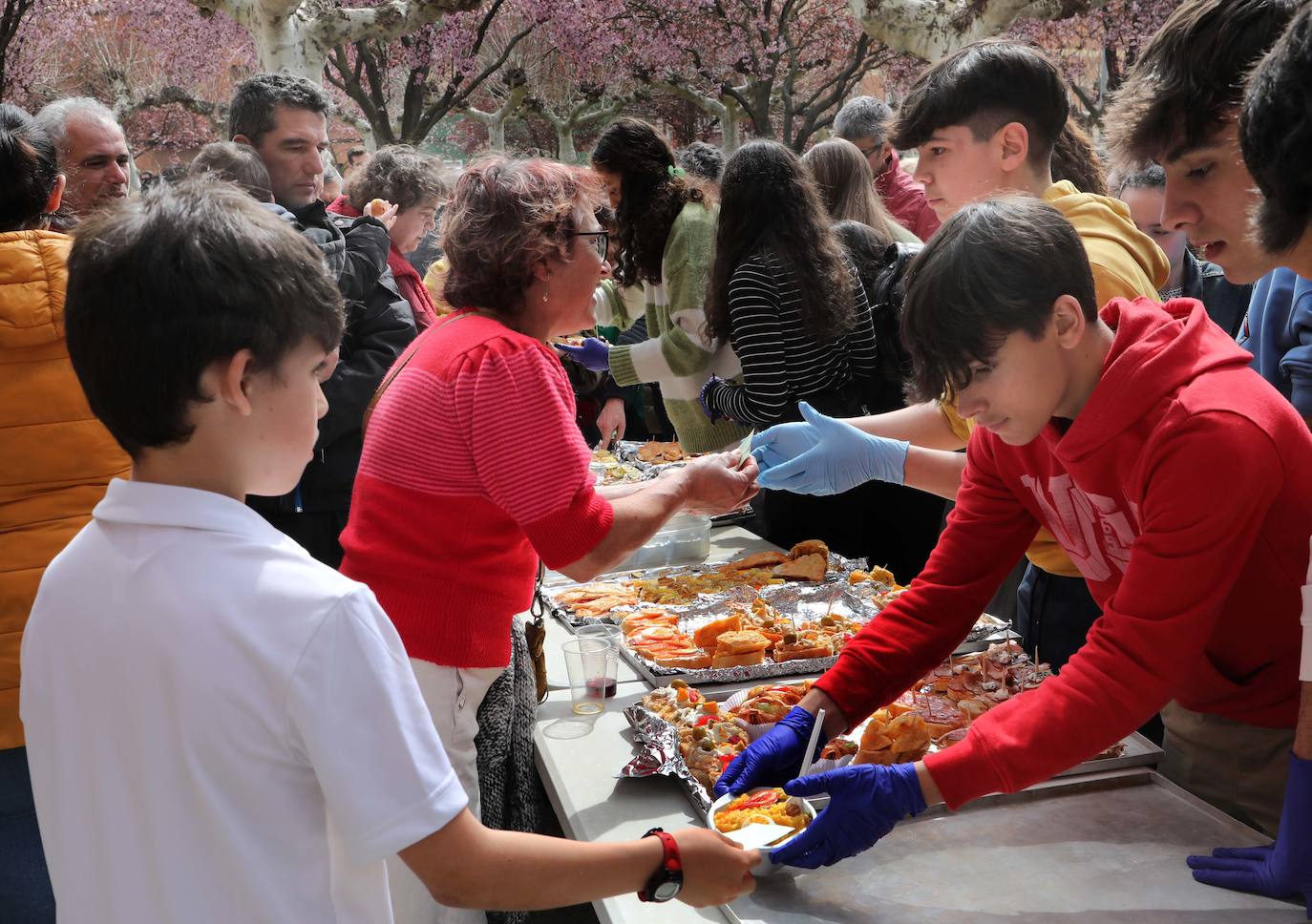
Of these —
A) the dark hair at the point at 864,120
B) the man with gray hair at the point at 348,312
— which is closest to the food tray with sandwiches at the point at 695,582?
the man with gray hair at the point at 348,312

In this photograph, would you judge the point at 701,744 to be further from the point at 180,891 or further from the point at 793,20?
the point at 793,20

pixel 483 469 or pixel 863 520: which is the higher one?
pixel 483 469

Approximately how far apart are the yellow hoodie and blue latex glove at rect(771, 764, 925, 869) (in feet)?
2.29

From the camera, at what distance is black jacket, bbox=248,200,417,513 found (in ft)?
9.19

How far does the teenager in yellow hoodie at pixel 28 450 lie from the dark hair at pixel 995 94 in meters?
1.65

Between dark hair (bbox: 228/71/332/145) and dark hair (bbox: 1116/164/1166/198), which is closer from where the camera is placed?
dark hair (bbox: 228/71/332/145)

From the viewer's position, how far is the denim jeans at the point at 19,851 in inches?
72.3

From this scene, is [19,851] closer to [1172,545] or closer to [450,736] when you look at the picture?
[450,736]

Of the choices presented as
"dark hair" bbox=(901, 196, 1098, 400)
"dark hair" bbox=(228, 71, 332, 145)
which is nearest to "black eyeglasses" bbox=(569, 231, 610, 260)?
"dark hair" bbox=(901, 196, 1098, 400)

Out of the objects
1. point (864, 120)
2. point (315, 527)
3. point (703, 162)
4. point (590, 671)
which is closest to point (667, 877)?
point (590, 671)

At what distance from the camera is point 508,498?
64.5 inches

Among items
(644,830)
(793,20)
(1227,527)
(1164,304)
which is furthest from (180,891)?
(793,20)

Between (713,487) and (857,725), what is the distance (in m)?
0.56

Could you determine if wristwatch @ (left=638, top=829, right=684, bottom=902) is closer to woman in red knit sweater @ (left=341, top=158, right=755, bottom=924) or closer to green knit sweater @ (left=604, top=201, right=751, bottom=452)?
woman in red knit sweater @ (left=341, top=158, right=755, bottom=924)
